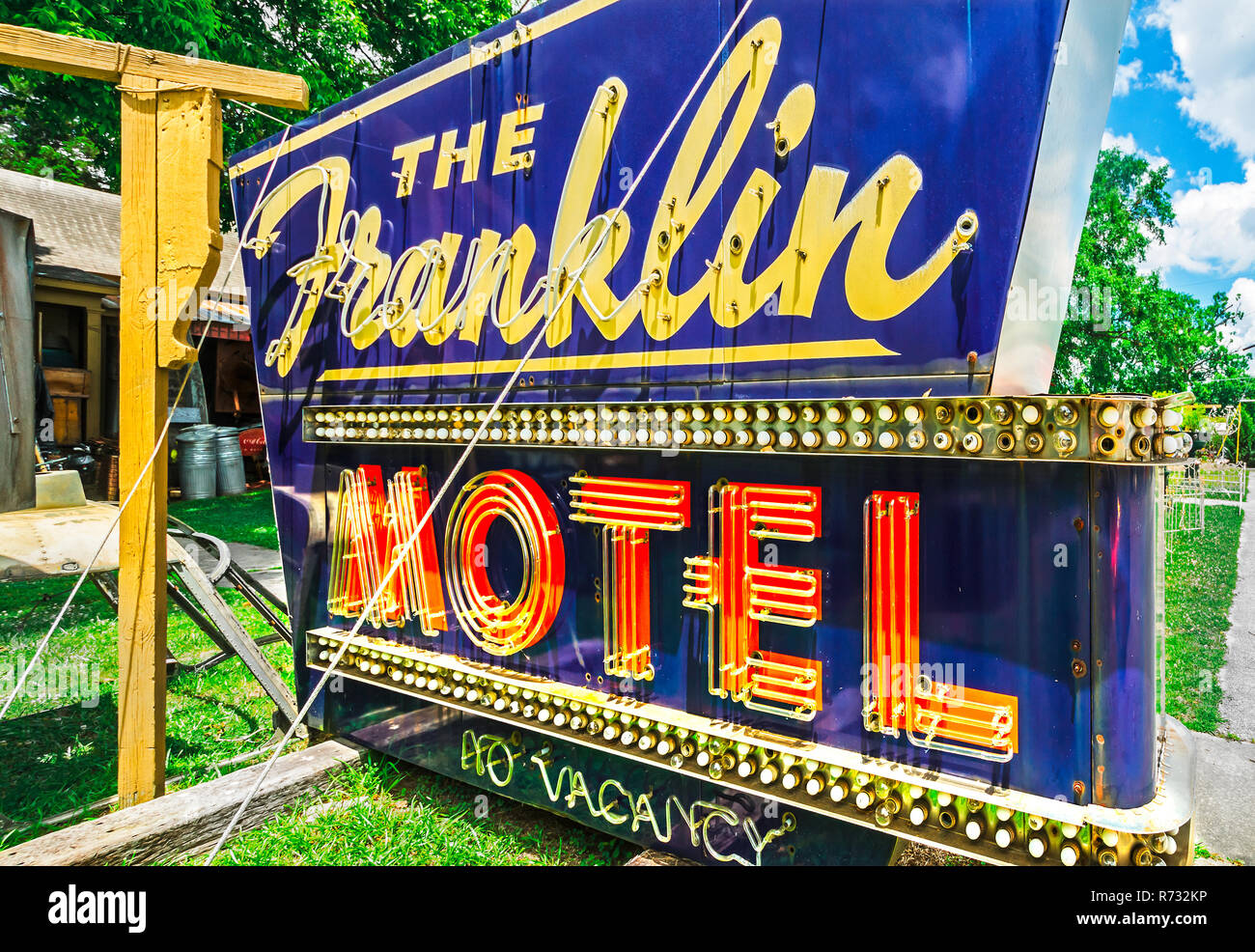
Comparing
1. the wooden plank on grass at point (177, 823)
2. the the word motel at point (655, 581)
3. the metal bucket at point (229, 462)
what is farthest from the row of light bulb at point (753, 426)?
the metal bucket at point (229, 462)

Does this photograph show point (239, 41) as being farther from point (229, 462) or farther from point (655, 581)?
point (655, 581)

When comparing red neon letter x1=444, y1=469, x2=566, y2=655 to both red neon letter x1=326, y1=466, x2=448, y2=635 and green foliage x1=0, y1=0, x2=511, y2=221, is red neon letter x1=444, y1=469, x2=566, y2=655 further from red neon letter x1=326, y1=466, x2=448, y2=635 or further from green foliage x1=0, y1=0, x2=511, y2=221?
green foliage x1=0, y1=0, x2=511, y2=221

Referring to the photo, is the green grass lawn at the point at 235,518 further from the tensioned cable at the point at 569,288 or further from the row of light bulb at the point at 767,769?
the tensioned cable at the point at 569,288

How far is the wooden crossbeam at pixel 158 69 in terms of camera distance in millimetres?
2967

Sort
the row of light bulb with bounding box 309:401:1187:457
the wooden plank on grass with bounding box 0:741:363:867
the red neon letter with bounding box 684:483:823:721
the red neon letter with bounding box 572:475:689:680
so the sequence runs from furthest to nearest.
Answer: the wooden plank on grass with bounding box 0:741:363:867
the red neon letter with bounding box 572:475:689:680
the red neon letter with bounding box 684:483:823:721
the row of light bulb with bounding box 309:401:1187:457

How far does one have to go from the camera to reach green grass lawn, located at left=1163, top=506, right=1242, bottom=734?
4754 millimetres

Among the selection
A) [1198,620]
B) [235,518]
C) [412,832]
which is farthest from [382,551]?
[235,518]

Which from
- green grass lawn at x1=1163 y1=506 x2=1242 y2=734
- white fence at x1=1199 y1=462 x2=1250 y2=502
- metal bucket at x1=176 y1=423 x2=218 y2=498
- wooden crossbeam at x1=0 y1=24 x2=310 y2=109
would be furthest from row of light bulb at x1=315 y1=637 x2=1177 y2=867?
white fence at x1=1199 y1=462 x2=1250 y2=502

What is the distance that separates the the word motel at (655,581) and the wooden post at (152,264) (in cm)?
83

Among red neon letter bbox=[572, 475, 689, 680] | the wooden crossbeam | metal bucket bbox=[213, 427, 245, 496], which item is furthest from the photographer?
metal bucket bbox=[213, 427, 245, 496]

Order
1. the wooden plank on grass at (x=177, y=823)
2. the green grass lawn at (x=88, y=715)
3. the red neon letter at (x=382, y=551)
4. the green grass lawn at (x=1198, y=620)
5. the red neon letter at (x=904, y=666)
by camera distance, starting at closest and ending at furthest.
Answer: the red neon letter at (x=904, y=666)
the wooden plank on grass at (x=177, y=823)
the red neon letter at (x=382, y=551)
the green grass lawn at (x=88, y=715)
the green grass lawn at (x=1198, y=620)

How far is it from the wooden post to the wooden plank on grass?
0.70 feet

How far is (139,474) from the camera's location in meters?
3.12

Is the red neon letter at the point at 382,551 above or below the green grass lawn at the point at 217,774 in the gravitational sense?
above
